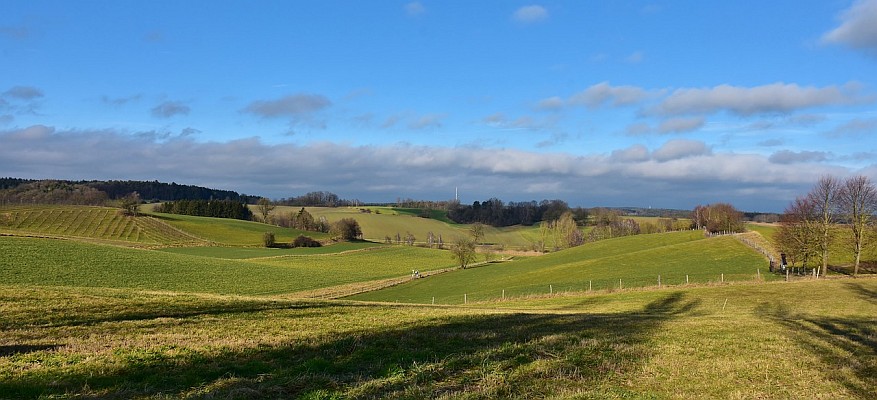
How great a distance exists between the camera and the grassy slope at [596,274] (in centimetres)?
5375

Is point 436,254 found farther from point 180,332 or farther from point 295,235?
point 180,332

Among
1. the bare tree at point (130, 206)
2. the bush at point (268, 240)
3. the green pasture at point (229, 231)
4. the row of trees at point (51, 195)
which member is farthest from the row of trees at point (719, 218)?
the row of trees at point (51, 195)

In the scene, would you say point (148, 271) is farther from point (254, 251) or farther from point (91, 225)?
point (91, 225)

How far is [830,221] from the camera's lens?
5931cm

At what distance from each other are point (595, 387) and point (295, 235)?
13605 centimetres

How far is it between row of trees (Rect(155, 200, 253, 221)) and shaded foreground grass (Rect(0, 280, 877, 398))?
168949 millimetres

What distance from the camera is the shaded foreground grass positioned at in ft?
27.9

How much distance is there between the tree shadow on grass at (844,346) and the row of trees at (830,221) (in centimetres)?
4358

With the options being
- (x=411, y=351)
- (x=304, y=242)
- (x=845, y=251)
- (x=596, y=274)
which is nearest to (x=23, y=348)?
(x=411, y=351)

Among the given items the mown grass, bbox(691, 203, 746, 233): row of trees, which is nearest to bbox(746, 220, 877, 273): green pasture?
bbox(691, 203, 746, 233): row of trees

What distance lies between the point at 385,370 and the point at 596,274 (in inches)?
2214

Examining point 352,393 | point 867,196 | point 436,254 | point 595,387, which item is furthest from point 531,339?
point 436,254

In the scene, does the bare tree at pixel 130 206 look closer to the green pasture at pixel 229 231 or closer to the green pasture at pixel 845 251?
the green pasture at pixel 229 231

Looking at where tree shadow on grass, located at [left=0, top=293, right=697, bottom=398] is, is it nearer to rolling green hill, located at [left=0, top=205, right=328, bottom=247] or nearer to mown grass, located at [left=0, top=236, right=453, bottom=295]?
mown grass, located at [left=0, top=236, right=453, bottom=295]
